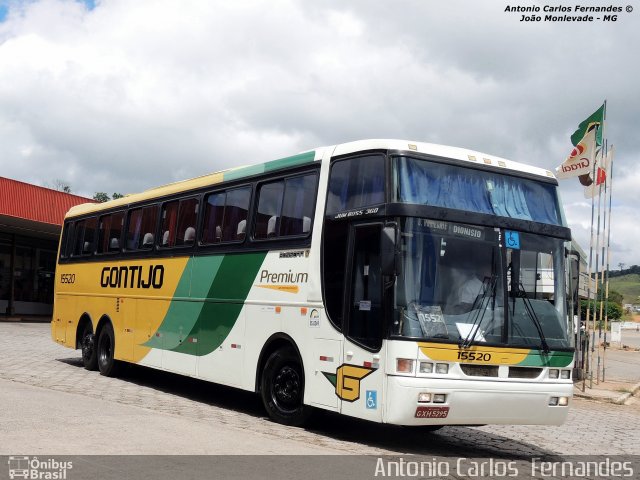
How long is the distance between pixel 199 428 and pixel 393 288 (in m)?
2.73

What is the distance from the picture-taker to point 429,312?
8438 mm

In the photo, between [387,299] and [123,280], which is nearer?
[387,299]

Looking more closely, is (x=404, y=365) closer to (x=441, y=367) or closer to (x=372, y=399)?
(x=441, y=367)

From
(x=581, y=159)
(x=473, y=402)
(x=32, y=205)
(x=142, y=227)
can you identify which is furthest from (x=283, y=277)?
(x=32, y=205)

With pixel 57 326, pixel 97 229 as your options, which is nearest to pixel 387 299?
pixel 97 229

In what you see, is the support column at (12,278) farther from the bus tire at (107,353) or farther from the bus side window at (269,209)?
the bus side window at (269,209)

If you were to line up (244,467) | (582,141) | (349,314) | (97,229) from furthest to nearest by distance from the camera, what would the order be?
(582,141) → (97,229) → (349,314) → (244,467)

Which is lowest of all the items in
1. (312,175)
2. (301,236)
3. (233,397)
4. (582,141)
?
(233,397)

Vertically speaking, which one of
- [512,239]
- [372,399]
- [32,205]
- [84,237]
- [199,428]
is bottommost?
[199,428]

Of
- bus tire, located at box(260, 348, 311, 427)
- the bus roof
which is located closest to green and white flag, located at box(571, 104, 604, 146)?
the bus roof

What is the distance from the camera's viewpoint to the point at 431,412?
824 cm

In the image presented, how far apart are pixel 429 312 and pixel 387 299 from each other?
486 mm

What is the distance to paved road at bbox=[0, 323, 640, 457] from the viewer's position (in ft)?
25.3

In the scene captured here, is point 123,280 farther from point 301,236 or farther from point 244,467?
point 244,467
